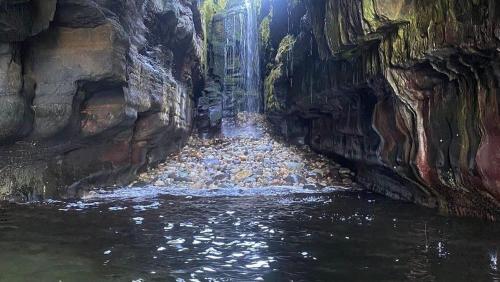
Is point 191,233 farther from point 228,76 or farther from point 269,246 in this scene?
point 228,76

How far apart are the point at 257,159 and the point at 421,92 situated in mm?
10281

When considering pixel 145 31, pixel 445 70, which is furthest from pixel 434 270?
pixel 145 31

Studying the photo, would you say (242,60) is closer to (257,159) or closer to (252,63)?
(252,63)

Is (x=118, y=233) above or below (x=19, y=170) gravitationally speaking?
below

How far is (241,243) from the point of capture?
7.74m

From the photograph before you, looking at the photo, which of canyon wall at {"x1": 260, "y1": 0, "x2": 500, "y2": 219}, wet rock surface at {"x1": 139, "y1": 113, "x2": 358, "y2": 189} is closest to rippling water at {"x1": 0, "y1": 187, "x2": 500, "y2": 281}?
canyon wall at {"x1": 260, "y1": 0, "x2": 500, "y2": 219}

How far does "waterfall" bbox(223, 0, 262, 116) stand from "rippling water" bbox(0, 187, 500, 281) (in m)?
21.3

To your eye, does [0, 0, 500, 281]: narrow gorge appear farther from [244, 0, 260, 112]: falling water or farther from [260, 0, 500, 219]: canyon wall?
[244, 0, 260, 112]: falling water

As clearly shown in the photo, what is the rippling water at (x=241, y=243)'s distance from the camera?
19.8 feet

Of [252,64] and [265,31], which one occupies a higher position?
[265,31]

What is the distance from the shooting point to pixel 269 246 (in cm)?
757

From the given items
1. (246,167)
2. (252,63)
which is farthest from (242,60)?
(246,167)

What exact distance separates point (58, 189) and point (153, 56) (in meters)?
6.62

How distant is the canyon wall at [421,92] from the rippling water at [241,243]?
99cm
